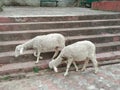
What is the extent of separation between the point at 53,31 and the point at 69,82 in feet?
5.59

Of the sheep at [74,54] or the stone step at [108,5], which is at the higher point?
the stone step at [108,5]

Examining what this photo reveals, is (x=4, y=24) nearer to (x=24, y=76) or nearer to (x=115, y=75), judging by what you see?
(x=24, y=76)

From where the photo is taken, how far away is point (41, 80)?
4.21m

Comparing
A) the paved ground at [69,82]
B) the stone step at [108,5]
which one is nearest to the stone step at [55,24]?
the stone step at [108,5]

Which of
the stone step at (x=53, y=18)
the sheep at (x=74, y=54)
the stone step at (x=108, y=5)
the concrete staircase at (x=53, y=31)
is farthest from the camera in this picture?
the stone step at (x=108, y=5)

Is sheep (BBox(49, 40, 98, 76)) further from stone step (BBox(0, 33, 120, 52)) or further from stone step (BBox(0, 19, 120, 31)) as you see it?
stone step (BBox(0, 19, 120, 31))

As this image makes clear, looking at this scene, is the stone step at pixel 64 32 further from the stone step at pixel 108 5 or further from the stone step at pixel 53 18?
the stone step at pixel 108 5

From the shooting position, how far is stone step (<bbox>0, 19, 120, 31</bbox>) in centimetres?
531

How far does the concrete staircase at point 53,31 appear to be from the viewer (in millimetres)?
4613

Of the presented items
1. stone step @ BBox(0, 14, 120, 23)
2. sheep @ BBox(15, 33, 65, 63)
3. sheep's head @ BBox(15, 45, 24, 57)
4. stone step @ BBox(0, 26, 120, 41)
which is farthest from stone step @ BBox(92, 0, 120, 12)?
sheep's head @ BBox(15, 45, 24, 57)

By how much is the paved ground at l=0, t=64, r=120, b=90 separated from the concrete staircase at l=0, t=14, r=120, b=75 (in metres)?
0.31

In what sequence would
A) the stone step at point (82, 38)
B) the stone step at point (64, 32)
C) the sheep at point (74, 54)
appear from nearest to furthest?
the sheep at point (74, 54) → the stone step at point (82, 38) → the stone step at point (64, 32)

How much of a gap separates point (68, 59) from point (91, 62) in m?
0.85

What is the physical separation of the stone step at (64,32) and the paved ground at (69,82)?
1163 millimetres
